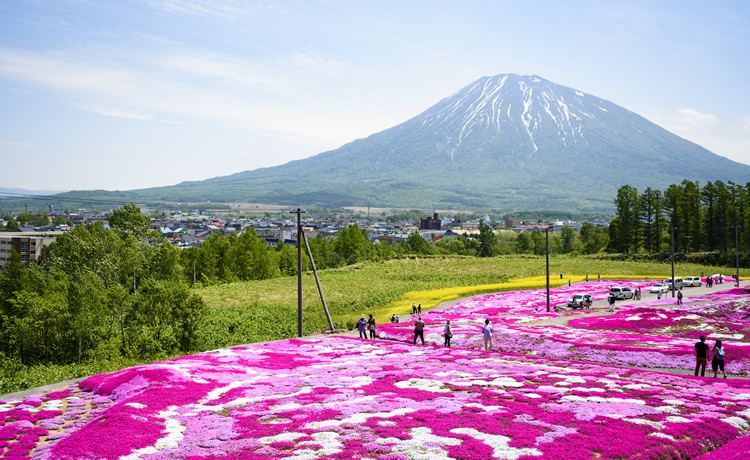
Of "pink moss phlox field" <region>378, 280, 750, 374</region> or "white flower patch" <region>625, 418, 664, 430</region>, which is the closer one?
"white flower patch" <region>625, 418, 664, 430</region>

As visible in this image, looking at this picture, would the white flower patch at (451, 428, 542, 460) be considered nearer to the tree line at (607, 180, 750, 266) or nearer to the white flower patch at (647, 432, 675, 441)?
the white flower patch at (647, 432, 675, 441)

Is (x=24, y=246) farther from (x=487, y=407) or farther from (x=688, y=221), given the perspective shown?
(x=688, y=221)

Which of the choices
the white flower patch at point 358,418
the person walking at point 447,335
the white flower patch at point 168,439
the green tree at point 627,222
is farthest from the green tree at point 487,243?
the white flower patch at point 168,439

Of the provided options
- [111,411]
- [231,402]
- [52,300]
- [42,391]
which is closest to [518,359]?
[231,402]

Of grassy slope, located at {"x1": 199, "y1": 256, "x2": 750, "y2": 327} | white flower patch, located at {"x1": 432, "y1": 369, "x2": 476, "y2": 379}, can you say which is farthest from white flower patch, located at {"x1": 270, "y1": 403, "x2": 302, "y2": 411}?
grassy slope, located at {"x1": 199, "y1": 256, "x2": 750, "y2": 327}

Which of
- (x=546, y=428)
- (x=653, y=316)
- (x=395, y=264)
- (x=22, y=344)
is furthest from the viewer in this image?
(x=395, y=264)

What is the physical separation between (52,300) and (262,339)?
18050 millimetres

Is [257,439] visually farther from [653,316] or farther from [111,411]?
[653,316]

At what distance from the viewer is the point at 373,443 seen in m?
14.6

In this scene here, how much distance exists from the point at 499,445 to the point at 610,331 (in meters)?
29.0

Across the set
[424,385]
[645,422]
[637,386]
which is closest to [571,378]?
[637,386]

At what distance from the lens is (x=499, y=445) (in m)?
14.5

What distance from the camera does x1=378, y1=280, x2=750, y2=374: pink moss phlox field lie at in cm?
2967

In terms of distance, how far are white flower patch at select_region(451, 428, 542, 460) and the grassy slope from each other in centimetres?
2989
